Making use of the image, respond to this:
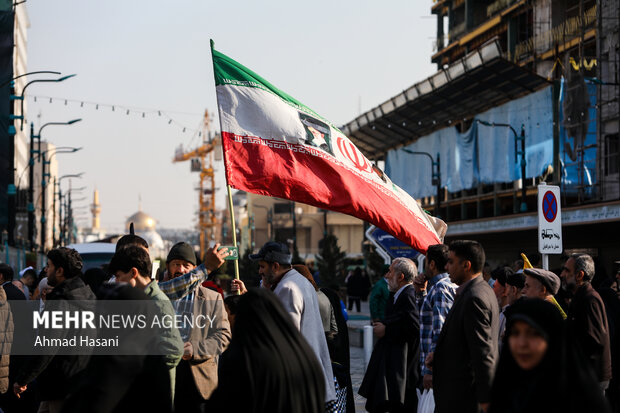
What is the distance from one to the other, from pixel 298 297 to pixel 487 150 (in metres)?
41.2

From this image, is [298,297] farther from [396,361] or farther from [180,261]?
[396,361]

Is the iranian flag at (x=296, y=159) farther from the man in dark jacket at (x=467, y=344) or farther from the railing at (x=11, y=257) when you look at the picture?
the railing at (x=11, y=257)

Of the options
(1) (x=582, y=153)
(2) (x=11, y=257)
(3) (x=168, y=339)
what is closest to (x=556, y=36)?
(1) (x=582, y=153)

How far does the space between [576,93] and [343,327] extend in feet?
97.7

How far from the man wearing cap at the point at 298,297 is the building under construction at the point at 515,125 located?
19.8 m

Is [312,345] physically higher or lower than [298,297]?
lower

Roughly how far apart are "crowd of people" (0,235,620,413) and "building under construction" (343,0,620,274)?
17.8m

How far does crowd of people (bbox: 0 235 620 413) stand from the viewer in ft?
12.8

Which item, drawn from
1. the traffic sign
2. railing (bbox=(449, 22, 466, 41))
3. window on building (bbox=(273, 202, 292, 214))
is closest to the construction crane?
window on building (bbox=(273, 202, 292, 214))

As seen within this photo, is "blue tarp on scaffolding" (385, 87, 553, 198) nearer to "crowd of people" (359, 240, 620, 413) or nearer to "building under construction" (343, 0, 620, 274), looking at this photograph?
"building under construction" (343, 0, 620, 274)

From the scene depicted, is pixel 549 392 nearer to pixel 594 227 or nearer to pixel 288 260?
pixel 288 260

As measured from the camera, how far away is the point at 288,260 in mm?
6824

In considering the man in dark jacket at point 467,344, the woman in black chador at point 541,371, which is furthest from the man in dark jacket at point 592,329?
the woman in black chador at point 541,371

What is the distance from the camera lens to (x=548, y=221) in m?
11.0
